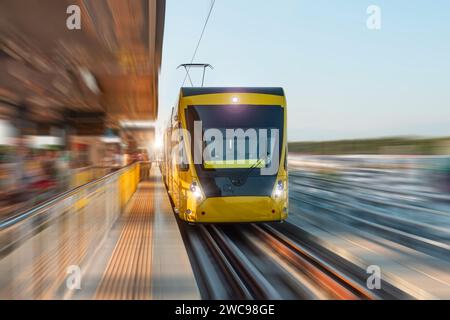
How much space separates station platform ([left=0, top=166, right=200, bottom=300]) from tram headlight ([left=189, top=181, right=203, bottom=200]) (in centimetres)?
75

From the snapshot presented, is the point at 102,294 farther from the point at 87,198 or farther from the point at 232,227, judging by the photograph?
the point at 232,227

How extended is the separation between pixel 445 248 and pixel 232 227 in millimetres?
4069

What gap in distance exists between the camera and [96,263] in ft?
22.0

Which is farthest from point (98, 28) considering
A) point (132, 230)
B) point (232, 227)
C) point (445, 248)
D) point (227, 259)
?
point (445, 248)

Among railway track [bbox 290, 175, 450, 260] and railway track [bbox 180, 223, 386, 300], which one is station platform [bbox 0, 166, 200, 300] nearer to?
railway track [bbox 180, 223, 386, 300]

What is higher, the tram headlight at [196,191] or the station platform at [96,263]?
the tram headlight at [196,191]

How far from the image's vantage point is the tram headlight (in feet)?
29.1

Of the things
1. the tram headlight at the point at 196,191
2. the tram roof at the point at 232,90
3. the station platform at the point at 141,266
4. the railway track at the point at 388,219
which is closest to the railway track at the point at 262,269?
the station platform at the point at 141,266

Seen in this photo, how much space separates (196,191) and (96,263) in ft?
8.60

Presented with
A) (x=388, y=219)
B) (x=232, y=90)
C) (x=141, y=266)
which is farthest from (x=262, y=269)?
(x=388, y=219)

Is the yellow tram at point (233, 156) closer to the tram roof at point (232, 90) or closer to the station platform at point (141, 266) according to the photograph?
the tram roof at point (232, 90)

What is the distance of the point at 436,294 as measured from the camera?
17.9ft

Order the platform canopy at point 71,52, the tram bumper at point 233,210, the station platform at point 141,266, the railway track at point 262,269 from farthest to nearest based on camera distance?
the platform canopy at point 71,52, the tram bumper at point 233,210, the railway track at point 262,269, the station platform at point 141,266

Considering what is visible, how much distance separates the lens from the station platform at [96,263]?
4484mm
